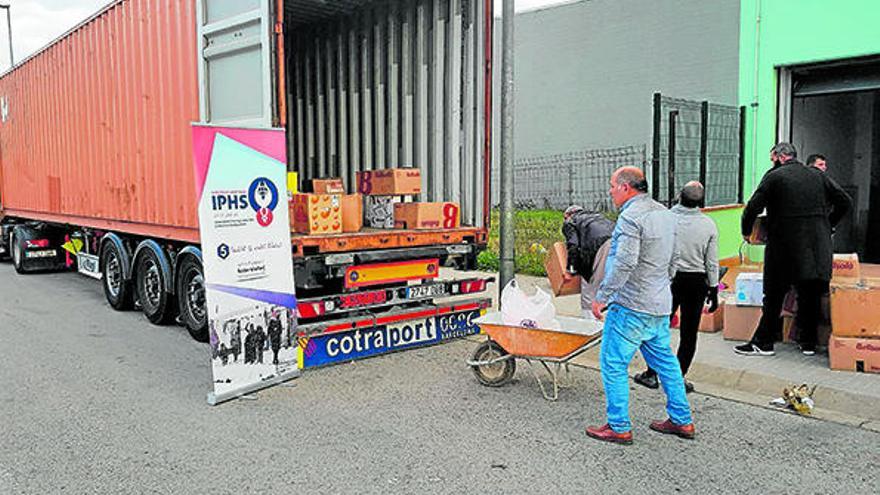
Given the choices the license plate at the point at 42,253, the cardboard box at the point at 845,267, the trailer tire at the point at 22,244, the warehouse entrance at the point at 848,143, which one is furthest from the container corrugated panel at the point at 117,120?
the warehouse entrance at the point at 848,143

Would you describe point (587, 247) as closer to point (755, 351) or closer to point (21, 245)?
point (755, 351)

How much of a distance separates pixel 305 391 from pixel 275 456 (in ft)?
4.82

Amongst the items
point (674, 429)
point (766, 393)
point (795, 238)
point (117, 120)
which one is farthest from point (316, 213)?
point (795, 238)

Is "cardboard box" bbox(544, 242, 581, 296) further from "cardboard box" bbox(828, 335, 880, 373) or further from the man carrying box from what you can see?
"cardboard box" bbox(828, 335, 880, 373)

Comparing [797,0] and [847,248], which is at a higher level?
[797,0]

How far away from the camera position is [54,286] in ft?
41.4

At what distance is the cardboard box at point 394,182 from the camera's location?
7625 mm

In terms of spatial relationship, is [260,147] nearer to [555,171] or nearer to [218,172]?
[218,172]

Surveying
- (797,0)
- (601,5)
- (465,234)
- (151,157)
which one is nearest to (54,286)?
(151,157)

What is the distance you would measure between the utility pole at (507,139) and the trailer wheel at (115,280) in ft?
15.9

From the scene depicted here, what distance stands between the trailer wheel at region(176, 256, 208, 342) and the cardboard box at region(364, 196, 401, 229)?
6.00ft

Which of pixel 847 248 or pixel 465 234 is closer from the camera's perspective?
pixel 465 234

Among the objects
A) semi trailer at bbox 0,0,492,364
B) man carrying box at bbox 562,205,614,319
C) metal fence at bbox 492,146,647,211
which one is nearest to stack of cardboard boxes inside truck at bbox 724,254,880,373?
man carrying box at bbox 562,205,614,319

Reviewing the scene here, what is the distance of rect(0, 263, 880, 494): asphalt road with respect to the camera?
4387 millimetres
